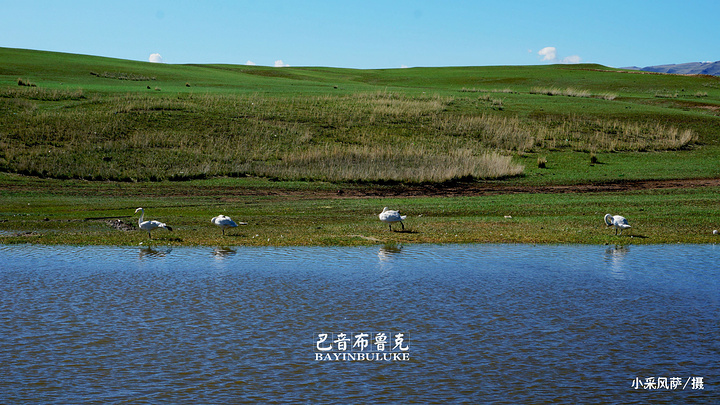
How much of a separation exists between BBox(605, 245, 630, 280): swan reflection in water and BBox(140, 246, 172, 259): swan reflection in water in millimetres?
12429

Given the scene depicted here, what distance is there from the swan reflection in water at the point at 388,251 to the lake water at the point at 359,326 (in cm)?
20

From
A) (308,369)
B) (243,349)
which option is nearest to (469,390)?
(308,369)

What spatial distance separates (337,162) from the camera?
40.2 m

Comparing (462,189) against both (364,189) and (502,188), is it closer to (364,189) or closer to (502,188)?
(502,188)

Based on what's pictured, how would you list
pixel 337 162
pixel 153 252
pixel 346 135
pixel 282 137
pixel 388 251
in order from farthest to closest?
pixel 346 135 → pixel 282 137 → pixel 337 162 → pixel 388 251 → pixel 153 252

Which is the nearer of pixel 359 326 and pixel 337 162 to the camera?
pixel 359 326

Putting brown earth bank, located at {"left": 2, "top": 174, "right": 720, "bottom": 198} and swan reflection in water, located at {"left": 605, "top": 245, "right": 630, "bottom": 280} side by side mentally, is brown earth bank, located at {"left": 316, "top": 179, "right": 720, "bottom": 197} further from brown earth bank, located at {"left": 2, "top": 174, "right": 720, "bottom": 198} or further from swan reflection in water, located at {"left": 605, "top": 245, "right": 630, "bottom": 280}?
swan reflection in water, located at {"left": 605, "top": 245, "right": 630, "bottom": 280}

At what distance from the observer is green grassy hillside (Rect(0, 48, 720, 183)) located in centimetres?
3831

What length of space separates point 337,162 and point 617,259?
79.3 feet

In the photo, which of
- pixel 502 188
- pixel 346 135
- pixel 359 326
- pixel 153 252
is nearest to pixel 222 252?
pixel 153 252

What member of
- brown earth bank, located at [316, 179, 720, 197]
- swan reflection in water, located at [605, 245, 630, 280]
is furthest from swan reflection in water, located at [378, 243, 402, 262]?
brown earth bank, located at [316, 179, 720, 197]

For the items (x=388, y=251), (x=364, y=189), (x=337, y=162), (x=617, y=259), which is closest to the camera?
(x=617, y=259)

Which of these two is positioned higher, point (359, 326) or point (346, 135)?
point (346, 135)

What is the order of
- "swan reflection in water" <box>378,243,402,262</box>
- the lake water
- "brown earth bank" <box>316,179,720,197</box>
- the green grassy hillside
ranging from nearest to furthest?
the lake water
"swan reflection in water" <box>378,243,402,262</box>
"brown earth bank" <box>316,179,720,197</box>
the green grassy hillside
